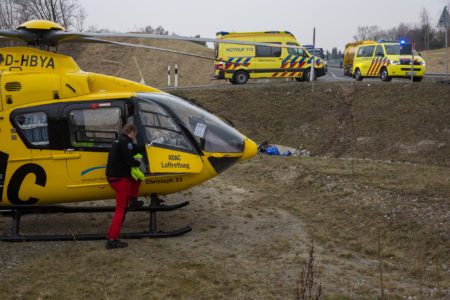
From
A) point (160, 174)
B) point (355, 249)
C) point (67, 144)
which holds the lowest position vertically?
point (355, 249)

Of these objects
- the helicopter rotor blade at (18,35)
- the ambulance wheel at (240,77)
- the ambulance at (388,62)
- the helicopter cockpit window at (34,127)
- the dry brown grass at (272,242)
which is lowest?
the dry brown grass at (272,242)

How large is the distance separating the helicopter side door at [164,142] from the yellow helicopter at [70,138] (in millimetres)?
16

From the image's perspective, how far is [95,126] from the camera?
7.04m

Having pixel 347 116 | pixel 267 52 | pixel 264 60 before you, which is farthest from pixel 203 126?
pixel 267 52

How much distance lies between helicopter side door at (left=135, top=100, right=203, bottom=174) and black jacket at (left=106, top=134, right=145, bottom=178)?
0.51 metres

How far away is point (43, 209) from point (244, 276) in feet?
12.4

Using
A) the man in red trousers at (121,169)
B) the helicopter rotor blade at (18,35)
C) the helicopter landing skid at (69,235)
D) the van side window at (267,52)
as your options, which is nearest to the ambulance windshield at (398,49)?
the van side window at (267,52)

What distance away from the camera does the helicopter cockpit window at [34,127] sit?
6.98 meters

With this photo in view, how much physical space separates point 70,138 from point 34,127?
629 mm

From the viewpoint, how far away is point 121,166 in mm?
6410

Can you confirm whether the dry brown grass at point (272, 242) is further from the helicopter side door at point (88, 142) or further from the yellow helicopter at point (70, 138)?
the helicopter side door at point (88, 142)

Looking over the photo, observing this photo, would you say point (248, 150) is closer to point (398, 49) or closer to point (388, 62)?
point (388, 62)

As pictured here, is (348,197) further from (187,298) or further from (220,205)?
(187,298)

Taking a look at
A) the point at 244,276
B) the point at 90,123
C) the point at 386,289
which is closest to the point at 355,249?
the point at 386,289
